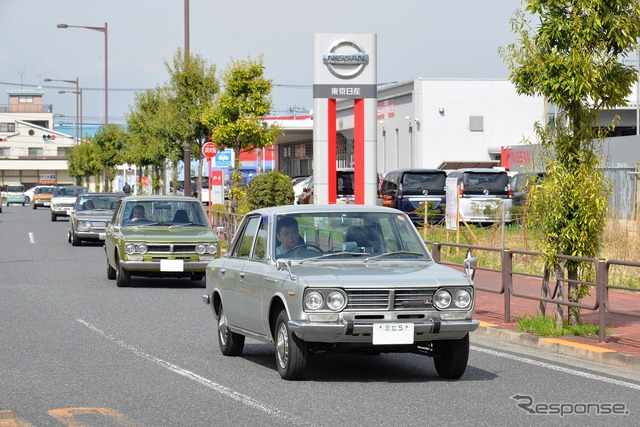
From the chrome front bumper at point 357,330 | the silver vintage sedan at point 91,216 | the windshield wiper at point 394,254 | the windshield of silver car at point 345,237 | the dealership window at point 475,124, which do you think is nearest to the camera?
the chrome front bumper at point 357,330

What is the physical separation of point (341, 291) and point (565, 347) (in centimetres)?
346

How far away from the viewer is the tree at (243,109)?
38875 millimetres

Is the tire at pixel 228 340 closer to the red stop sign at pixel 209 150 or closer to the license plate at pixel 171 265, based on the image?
the license plate at pixel 171 265

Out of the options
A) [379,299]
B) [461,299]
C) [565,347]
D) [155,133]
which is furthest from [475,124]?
[379,299]

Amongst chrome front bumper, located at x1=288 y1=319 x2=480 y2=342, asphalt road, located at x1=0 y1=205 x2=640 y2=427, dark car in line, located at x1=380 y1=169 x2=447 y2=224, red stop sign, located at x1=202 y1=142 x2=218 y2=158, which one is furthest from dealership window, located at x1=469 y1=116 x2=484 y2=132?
chrome front bumper, located at x1=288 y1=319 x2=480 y2=342

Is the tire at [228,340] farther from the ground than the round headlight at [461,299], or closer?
closer

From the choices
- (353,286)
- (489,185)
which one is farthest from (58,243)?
(353,286)

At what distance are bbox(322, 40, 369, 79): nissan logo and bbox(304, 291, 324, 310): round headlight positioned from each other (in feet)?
66.8

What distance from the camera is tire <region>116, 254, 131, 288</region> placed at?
791 inches

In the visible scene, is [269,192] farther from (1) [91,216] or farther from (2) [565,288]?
(2) [565,288]

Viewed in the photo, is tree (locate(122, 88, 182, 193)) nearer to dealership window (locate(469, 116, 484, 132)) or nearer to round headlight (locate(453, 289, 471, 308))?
dealership window (locate(469, 116, 484, 132))

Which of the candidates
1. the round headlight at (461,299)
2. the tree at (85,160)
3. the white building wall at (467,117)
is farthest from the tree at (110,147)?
the round headlight at (461,299)

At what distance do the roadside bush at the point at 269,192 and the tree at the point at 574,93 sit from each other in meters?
21.6

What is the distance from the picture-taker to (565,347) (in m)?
11.9
